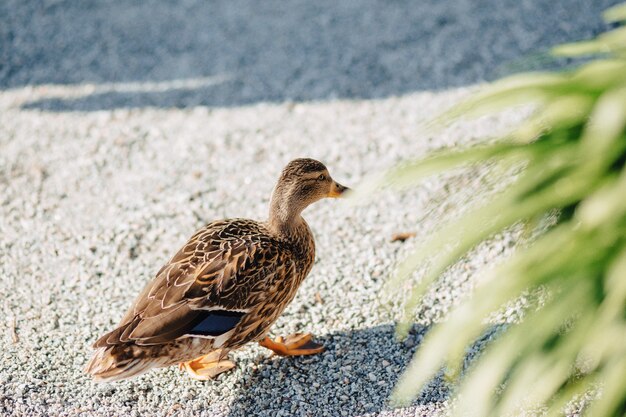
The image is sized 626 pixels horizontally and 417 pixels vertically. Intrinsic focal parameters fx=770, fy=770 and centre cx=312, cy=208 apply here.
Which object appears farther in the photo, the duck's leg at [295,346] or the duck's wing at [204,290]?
the duck's leg at [295,346]

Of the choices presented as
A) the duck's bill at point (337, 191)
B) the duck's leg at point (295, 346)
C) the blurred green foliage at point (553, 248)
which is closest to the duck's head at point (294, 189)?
the duck's bill at point (337, 191)

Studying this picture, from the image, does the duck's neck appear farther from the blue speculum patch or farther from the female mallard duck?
the blue speculum patch

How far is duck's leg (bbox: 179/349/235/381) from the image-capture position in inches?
133

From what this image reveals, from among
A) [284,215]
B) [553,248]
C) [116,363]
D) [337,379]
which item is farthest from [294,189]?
[553,248]

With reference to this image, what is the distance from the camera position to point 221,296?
3.12 m

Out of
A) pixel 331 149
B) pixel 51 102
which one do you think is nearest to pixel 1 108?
pixel 51 102

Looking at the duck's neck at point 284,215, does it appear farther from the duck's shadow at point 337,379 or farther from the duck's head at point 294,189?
the duck's shadow at point 337,379

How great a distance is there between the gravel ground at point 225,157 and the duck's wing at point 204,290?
0.41m

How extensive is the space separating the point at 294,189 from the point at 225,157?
4.96 ft

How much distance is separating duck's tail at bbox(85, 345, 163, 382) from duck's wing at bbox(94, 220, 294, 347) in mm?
39

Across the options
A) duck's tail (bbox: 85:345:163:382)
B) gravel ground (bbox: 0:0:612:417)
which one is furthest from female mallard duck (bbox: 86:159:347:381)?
gravel ground (bbox: 0:0:612:417)

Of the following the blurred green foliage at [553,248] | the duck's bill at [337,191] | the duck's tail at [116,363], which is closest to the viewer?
the blurred green foliage at [553,248]

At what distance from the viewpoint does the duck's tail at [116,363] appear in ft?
9.72

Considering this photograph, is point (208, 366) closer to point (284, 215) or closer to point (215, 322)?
point (215, 322)
